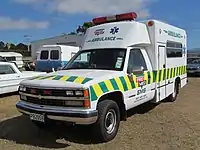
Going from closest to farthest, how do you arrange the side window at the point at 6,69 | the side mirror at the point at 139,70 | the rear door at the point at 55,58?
→ the side mirror at the point at 139,70, the side window at the point at 6,69, the rear door at the point at 55,58

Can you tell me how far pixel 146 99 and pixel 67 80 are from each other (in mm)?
2710

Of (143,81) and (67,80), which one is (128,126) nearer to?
(143,81)

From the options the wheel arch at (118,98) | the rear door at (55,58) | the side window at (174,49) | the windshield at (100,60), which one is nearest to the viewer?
the wheel arch at (118,98)

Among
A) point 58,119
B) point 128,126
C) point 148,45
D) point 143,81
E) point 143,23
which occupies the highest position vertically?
point 143,23

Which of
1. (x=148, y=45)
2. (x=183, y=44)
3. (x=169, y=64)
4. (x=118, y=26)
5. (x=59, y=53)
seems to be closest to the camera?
(x=118, y=26)

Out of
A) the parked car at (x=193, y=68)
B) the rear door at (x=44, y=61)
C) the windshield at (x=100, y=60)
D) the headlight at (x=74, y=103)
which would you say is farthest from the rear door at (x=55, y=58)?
the headlight at (x=74, y=103)

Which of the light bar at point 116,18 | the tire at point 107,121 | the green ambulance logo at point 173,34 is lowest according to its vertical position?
the tire at point 107,121

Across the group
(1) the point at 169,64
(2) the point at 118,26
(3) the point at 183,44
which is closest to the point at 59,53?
(3) the point at 183,44

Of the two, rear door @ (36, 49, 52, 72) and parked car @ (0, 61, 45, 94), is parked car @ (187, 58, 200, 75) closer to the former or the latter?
rear door @ (36, 49, 52, 72)

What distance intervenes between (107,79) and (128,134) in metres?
1.35

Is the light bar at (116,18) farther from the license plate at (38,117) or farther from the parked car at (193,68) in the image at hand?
the parked car at (193,68)

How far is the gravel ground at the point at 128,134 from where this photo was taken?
17.7 ft

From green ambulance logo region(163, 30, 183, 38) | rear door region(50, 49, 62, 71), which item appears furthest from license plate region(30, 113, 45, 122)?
rear door region(50, 49, 62, 71)

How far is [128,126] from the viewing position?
22.0 feet
